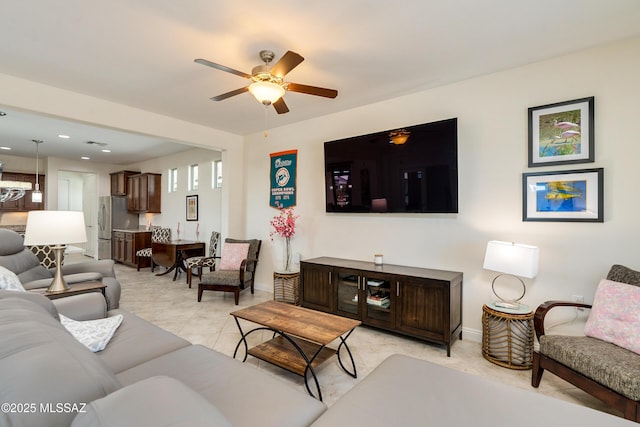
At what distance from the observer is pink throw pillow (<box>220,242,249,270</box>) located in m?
4.64

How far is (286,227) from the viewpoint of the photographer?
4363 mm

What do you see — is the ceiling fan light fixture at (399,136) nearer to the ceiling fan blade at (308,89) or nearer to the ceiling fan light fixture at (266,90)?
the ceiling fan blade at (308,89)

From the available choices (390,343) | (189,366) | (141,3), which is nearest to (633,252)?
(390,343)

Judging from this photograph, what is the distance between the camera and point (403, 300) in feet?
9.77

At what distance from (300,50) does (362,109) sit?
4.88 ft

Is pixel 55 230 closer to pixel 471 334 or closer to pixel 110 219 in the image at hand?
pixel 471 334

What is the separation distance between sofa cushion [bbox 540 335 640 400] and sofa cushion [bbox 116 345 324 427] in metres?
1.70

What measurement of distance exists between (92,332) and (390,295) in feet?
8.03

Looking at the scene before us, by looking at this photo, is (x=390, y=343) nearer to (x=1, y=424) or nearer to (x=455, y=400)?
(x=455, y=400)

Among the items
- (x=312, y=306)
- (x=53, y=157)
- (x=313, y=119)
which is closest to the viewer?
(x=312, y=306)

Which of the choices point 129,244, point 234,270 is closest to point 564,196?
point 234,270

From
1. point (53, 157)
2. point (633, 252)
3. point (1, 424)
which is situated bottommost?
point (1, 424)

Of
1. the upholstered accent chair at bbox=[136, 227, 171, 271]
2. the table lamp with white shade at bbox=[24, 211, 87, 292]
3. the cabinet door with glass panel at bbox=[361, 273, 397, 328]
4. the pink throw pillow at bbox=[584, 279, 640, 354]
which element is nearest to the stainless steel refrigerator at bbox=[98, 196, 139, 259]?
the upholstered accent chair at bbox=[136, 227, 171, 271]

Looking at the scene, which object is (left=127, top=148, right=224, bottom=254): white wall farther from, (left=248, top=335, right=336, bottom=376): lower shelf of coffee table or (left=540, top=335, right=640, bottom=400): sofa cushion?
(left=540, top=335, right=640, bottom=400): sofa cushion
